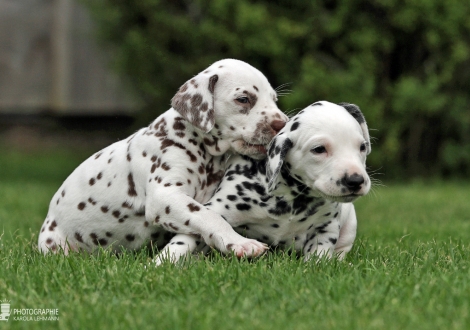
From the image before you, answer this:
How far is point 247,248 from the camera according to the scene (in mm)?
4656

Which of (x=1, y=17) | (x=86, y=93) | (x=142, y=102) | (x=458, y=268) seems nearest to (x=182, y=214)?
(x=458, y=268)

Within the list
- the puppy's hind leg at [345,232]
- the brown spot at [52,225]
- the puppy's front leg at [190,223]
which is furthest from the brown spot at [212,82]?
the brown spot at [52,225]

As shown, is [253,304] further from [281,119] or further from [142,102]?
[142,102]

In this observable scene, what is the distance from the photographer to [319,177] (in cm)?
457

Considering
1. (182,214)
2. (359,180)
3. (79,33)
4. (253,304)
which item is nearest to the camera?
(253,304)

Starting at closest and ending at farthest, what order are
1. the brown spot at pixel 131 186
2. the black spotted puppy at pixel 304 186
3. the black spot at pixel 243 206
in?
the black spotted puppy at pixel 304 186 < the black spot at pixel 243 206 < the brown spot at pixel 131 186

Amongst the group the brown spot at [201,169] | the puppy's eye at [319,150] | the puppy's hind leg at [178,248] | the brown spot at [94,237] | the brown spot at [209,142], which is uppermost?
the puppy's eye at [319,150]

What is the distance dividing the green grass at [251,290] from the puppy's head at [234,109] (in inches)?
32.6

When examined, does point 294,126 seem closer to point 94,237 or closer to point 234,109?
point 234,109

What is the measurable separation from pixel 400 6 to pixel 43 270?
872 cm

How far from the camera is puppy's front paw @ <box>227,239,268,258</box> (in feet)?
15.1

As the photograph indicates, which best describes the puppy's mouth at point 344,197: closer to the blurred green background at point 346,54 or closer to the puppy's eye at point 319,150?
the puppy's eye at point 319,150

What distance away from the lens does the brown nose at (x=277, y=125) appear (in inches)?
199

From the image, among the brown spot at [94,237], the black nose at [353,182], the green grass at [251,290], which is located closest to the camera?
the green grass at [251,290]
